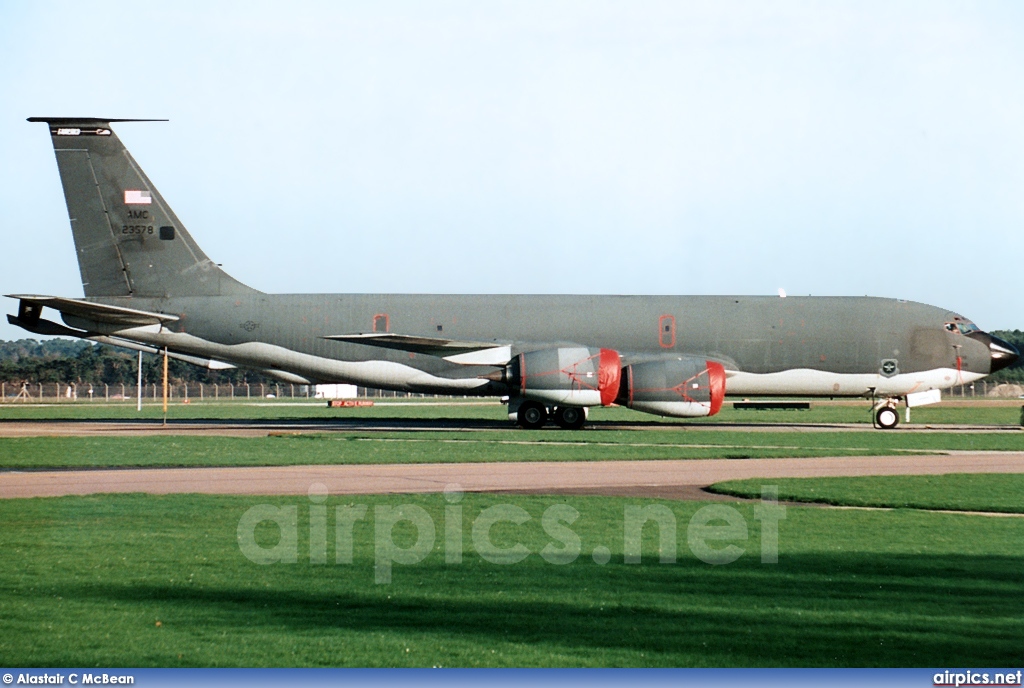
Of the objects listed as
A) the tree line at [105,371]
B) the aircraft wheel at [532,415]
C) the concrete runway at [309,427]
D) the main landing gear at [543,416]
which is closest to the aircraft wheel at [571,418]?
the main landing gear at [543,416]

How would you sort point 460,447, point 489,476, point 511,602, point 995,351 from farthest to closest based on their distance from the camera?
point 995,351 → point 460,447 → point 489,476 → point 511,602

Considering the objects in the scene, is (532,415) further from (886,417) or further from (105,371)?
(105,371)

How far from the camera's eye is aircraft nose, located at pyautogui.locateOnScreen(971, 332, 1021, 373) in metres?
40.5

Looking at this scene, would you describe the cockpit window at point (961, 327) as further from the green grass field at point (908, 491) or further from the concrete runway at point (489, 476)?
the green grass field at point (908, 491)

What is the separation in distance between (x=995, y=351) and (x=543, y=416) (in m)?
16.1

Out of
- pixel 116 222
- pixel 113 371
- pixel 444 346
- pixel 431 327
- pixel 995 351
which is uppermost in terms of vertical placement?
pixel 116 222

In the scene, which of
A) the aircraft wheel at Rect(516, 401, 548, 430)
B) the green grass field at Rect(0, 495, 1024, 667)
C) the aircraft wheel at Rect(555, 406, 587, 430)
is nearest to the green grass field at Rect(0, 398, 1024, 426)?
the aircraft wheel at Rect(555, 406, 587, 430)

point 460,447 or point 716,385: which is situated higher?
point 716,385

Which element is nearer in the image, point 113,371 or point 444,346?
point 444,346

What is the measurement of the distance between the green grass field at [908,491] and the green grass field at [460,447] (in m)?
5.97

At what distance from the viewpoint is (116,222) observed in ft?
130

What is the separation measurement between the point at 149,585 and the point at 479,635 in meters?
3.71

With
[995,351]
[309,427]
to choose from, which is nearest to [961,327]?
[995,351]

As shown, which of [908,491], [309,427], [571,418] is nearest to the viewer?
[908,491]
